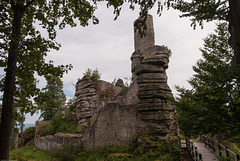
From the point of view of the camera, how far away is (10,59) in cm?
556

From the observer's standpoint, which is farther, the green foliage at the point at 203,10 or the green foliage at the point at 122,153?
the green foliage at the point at 122,153

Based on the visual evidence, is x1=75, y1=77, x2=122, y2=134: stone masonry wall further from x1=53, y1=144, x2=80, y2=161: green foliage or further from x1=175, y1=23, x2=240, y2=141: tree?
x1=175, y1=23, x2=240, y2=141: tree

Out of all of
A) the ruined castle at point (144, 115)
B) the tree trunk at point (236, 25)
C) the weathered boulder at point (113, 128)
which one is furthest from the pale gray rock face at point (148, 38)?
the tree trunk at point (236, 25)

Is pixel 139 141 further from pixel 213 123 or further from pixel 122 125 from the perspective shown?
pixel 213 123

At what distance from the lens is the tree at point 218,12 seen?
4.77 meters

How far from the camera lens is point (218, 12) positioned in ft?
19.8

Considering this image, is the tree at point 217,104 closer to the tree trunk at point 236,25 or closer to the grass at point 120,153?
the tree trunk at point 236,25

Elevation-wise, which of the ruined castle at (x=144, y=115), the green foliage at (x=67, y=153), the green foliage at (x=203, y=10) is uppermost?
A: the green foliage at (x=203, y=10)

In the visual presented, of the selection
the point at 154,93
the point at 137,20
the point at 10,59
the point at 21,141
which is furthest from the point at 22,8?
the point at 21,141

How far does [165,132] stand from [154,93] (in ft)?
9.28

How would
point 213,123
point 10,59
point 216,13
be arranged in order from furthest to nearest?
1. point 216,13
2. point 10,59
3. point 213,123

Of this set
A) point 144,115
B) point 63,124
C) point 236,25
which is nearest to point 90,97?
point 63,124

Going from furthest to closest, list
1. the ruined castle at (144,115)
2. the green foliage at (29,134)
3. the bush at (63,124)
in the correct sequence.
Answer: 1. the green foliage at (29,134)
2. the bush at (63,124)
3. the ruined castle at (144,115)

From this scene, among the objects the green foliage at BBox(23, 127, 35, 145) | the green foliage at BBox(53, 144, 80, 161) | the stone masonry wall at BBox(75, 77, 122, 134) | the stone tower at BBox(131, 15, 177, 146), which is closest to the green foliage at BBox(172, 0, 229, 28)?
the stone tower at BBox(131, 15, 177, 146)
